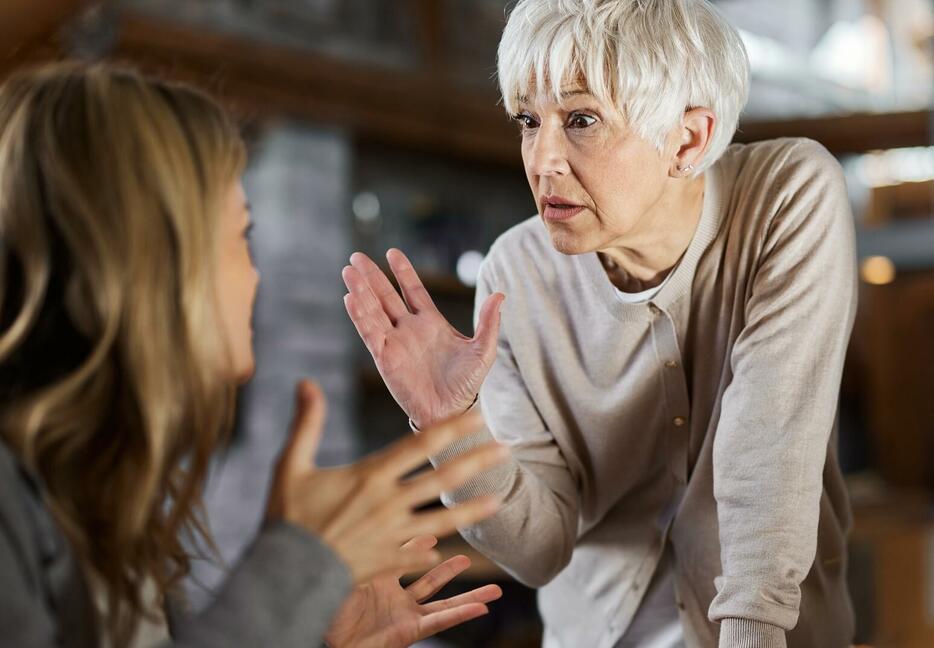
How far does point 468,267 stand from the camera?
4883 mm

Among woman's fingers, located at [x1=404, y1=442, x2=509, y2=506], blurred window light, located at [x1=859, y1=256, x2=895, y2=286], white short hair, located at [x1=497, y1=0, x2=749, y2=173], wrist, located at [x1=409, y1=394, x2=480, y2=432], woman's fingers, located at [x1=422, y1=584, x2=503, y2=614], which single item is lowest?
blurred window light, located at [x1=859, y1=256, x2=895, y2=286]

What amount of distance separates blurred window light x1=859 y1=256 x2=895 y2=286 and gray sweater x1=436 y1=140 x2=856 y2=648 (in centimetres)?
508

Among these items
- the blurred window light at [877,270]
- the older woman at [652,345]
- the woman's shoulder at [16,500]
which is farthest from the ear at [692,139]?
the blurred window light at [877,270]

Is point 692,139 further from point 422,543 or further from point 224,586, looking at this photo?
point 224,586

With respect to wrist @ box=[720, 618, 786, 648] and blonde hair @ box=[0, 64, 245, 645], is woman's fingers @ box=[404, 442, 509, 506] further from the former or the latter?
wrist @ box=[720, 618, 786, 648]

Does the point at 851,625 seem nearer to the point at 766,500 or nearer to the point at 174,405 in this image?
the point at 766,500

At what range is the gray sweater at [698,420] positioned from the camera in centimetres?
107

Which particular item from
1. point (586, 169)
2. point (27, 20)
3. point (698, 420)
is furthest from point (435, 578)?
point (27, 20)

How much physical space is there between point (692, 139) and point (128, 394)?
2.24ft

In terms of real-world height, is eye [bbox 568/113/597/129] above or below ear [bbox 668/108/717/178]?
above

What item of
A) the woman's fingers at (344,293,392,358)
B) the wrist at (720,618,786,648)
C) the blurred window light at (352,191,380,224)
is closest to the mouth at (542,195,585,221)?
the woman's fingers at (344,293,392,358)

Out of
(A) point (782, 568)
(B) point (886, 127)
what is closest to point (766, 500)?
(A) point (782, 568)

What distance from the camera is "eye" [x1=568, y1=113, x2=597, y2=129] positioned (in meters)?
1.10

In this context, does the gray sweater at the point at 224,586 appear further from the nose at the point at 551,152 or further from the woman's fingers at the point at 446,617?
the nose at the point at 551,152
